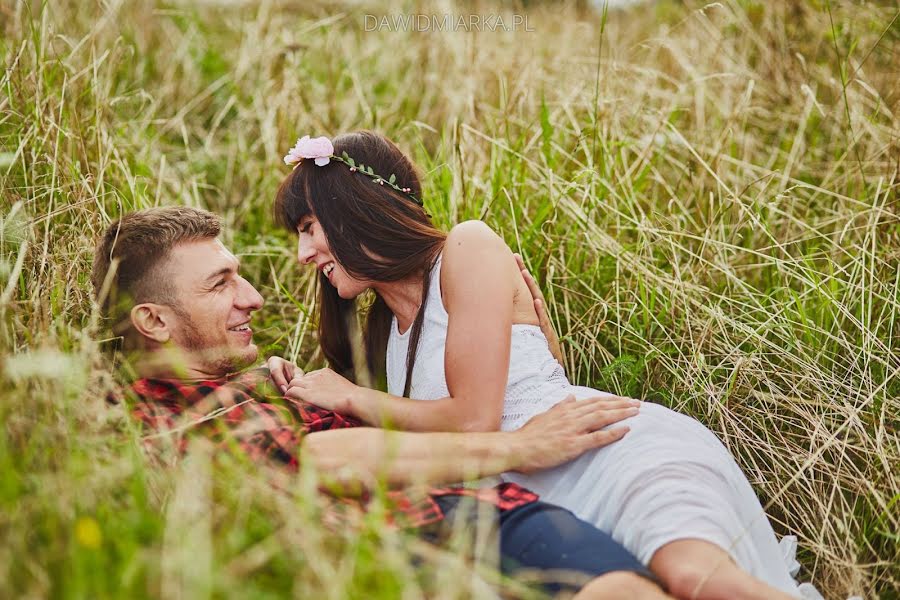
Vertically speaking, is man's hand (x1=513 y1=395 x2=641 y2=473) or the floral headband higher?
the floral headband

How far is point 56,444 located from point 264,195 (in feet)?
7.93

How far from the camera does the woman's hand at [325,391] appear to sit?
106 inches

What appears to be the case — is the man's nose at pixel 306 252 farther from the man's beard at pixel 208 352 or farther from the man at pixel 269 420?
the man's beard at pixel 208 352

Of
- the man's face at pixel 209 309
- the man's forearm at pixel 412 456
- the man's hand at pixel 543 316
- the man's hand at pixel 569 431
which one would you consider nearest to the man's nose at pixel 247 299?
the man's face at pixel 209 309

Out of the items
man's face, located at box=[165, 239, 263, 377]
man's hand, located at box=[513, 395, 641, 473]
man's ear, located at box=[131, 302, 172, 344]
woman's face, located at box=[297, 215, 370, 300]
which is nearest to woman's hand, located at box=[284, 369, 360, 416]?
man's face, located at box=[165, 239, 263, 377]

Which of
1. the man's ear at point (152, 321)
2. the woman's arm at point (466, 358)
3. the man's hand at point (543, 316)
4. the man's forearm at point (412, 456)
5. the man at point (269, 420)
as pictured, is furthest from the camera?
the man's hand at point (543, 316)

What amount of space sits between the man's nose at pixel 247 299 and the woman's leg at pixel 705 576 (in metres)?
1.59

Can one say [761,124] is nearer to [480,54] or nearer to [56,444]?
[480,54]

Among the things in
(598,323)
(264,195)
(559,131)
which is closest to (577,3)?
(559,131)

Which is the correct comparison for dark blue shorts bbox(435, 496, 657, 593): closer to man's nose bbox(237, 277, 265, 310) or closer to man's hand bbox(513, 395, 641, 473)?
man's hand bbox(513, 395, 641, 473)

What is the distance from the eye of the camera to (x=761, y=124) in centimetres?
447

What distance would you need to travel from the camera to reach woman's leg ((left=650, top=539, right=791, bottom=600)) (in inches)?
77.8

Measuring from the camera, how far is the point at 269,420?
7.84 feet

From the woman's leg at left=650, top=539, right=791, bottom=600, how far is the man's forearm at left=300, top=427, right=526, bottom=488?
0.53 m
